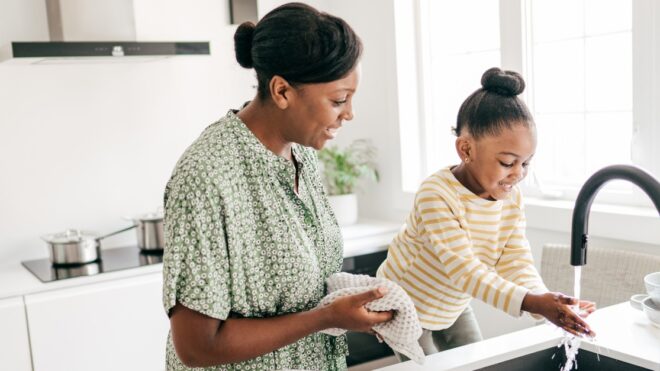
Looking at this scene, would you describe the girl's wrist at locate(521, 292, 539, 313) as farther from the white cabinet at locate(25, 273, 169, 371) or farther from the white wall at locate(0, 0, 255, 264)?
the white wall at locate(0, 0, 255, 264)

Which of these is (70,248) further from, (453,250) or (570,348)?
(570,348)

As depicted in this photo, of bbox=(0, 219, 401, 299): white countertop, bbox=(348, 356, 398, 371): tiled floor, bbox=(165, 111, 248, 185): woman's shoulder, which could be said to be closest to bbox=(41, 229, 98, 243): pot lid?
bbox=(0, 219, 401, 299): white countertop

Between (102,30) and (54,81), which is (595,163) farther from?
(54,81)

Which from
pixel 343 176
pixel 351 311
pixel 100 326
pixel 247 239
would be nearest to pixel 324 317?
pixel 351 311

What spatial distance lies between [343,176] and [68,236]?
3.85 feet

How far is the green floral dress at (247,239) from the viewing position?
1.11 metres

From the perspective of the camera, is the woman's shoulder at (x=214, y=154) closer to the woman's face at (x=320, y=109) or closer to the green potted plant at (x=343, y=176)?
the woman's face at (x=320, y=109)

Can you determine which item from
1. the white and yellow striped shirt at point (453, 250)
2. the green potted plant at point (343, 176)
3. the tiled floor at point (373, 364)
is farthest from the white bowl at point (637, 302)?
the green potted plant at point (343, 176)

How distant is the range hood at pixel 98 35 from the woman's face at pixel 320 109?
162 centimetres

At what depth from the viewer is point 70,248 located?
105 inches

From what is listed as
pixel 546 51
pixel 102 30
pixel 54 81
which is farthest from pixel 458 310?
pixel 54 81

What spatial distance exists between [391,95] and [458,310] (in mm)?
1676

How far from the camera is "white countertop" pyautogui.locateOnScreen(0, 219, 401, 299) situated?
243 cm

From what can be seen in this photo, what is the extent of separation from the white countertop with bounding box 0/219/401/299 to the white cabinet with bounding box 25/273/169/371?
0.02m
